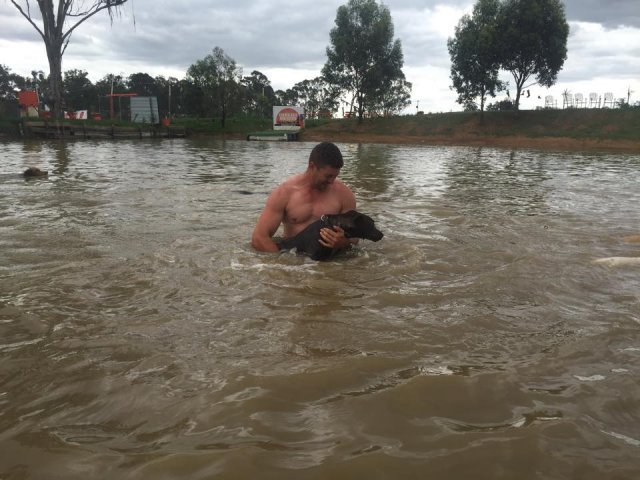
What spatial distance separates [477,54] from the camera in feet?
129

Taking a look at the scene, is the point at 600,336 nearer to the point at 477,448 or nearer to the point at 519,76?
the point at 477,448

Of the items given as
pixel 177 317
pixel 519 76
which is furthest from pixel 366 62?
pixel 177 317

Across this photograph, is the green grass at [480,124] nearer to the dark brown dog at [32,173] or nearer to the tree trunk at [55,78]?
the tree trunk at [55,78]

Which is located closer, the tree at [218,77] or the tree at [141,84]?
the tree at [218,77]

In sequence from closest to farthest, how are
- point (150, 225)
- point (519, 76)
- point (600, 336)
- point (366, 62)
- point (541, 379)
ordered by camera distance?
point (541, 379) < point (600, 336) < point (150, 225) < point (519, 76) < point (366, 62)

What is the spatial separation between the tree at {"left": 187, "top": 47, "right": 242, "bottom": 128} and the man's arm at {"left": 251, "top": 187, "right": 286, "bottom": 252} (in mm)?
46715

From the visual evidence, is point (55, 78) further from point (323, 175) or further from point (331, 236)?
point (331, 236)

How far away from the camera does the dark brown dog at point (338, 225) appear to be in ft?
14.0

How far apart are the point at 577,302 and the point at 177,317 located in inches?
105

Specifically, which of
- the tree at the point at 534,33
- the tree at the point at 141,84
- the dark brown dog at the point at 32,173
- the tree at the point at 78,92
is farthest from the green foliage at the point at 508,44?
the tree at the point at 141,84

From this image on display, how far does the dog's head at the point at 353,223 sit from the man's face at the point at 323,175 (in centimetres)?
41

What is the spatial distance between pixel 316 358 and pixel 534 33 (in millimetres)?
42314

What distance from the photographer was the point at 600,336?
2633 millimetres

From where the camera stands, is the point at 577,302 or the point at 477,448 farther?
the point at 577,302
